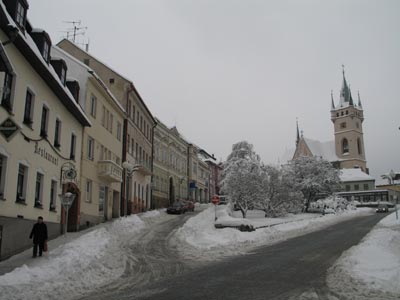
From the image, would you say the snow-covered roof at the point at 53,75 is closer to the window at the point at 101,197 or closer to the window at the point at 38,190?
the window at the point at 38,190

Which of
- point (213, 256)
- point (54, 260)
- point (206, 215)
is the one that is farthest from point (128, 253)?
point (206, 215)

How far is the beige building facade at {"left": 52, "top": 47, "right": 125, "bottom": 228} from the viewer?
2719 cm

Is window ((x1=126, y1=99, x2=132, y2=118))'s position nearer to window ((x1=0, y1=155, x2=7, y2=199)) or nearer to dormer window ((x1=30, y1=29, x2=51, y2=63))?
dormer window ((x1=30, y1=29, x2=51, y2=63))

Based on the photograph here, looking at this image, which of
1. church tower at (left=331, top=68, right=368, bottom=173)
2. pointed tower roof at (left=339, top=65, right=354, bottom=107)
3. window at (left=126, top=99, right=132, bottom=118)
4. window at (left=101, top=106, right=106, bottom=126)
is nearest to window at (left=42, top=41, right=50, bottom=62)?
window at (left=101, top=106, right=106, bottom=126)

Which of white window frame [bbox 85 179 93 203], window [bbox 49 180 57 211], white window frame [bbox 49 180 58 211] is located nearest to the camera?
white window frame [bbox 49 180 58 211]

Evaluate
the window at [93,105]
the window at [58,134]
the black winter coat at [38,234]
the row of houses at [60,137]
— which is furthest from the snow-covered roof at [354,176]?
the black winter coat at [38,234]

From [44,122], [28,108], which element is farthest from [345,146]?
[28,108]

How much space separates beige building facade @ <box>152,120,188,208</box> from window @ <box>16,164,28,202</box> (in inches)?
1273

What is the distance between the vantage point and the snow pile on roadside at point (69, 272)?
10.0 m

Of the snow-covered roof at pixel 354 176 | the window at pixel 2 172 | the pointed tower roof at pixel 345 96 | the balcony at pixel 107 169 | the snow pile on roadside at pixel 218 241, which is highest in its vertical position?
the pointed tower roof at pixel 345 96

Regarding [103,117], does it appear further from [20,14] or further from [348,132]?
[348,132]

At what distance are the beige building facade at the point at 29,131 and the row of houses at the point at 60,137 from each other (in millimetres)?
38

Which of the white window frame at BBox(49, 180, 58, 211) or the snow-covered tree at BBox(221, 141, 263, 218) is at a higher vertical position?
the snow-covered tree at BBox(221, 141, 263, 218)

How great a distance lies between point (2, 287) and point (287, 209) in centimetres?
3848
